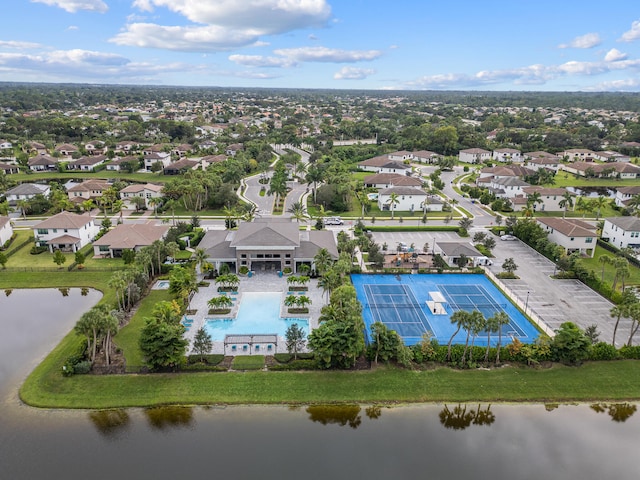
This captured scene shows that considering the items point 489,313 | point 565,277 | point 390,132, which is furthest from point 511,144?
point 489,313

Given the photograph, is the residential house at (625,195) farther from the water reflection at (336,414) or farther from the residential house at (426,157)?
the water reflection at (336,414)

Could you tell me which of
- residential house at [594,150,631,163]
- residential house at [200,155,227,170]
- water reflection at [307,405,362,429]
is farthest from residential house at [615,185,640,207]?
residential house at [200,155,227,170]

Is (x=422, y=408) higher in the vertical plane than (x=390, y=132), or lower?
lower

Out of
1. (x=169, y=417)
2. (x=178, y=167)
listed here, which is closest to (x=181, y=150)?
(x=178, y=167)

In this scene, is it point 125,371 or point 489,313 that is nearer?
point 125,371

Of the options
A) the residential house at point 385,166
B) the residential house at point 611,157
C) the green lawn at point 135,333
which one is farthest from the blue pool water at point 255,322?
the residential house at point 611,157

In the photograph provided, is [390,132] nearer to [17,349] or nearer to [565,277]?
[565,277]

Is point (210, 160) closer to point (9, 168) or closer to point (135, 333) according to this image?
point (9, 168)
